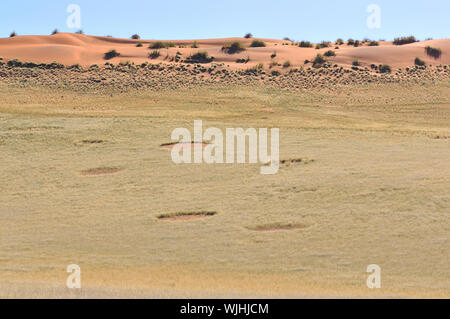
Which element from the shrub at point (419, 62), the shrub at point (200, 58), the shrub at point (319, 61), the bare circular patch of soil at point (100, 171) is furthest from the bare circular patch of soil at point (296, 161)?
the shrub at point (419, 62)

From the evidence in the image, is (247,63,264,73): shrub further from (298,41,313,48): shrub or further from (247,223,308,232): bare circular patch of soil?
(247,223,308,232): bare circular patch of soil

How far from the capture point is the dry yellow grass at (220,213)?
15.2 m

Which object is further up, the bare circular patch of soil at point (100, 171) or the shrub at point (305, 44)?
the shrub at point (305, 44)

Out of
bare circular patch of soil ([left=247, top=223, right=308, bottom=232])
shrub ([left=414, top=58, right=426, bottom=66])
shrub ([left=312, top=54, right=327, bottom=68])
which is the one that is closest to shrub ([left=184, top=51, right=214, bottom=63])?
shrub ([left=312, top=54, right=327, bottom=68])

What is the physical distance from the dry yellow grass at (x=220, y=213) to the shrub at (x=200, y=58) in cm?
2976

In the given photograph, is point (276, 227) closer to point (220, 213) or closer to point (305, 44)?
point (220, 213)

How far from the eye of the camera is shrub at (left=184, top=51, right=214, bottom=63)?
6819 cm

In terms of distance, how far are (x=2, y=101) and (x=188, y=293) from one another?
129ft

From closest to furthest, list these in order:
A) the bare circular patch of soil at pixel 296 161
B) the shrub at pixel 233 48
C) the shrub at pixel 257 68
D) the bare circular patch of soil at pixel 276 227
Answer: the bare circular patch of soil at pixel 276 227 → the bare circular patch of soil at pixel 296 161 → the shrub at pixel 257 68 → the shrub at pixel 233 48

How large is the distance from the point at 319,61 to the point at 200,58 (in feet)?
42.2

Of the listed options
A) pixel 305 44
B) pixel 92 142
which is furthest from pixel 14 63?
pixel 305 44

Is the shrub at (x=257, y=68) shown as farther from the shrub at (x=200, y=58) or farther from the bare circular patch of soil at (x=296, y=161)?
the bare circular patch of soil at (x=296, y=161)

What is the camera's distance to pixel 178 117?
4019cm

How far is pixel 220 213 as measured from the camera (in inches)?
823
